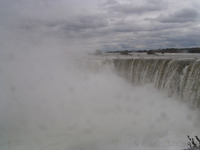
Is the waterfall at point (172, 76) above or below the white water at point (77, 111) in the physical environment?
above

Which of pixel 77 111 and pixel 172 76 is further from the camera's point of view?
pixel 77 111

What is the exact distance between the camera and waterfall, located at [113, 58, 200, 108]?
27.6 ft

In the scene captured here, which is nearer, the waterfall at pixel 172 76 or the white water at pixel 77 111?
the white water at pixel 77 111

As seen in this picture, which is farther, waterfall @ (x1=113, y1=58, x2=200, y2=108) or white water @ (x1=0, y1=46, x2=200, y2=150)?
waterfall @ (x1=113, y1=58, x2=200, y2=108)

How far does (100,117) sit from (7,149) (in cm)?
369

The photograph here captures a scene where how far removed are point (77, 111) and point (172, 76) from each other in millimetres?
4448

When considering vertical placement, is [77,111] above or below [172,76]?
below

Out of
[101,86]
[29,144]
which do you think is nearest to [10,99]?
[29,144]

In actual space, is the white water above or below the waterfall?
below

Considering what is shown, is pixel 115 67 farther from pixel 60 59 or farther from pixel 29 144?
pixel 29 144

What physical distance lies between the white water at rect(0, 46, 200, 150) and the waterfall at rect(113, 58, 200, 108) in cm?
39

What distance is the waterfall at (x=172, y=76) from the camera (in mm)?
8398

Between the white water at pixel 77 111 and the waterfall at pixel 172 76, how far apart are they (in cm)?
39

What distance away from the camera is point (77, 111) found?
9.88m
